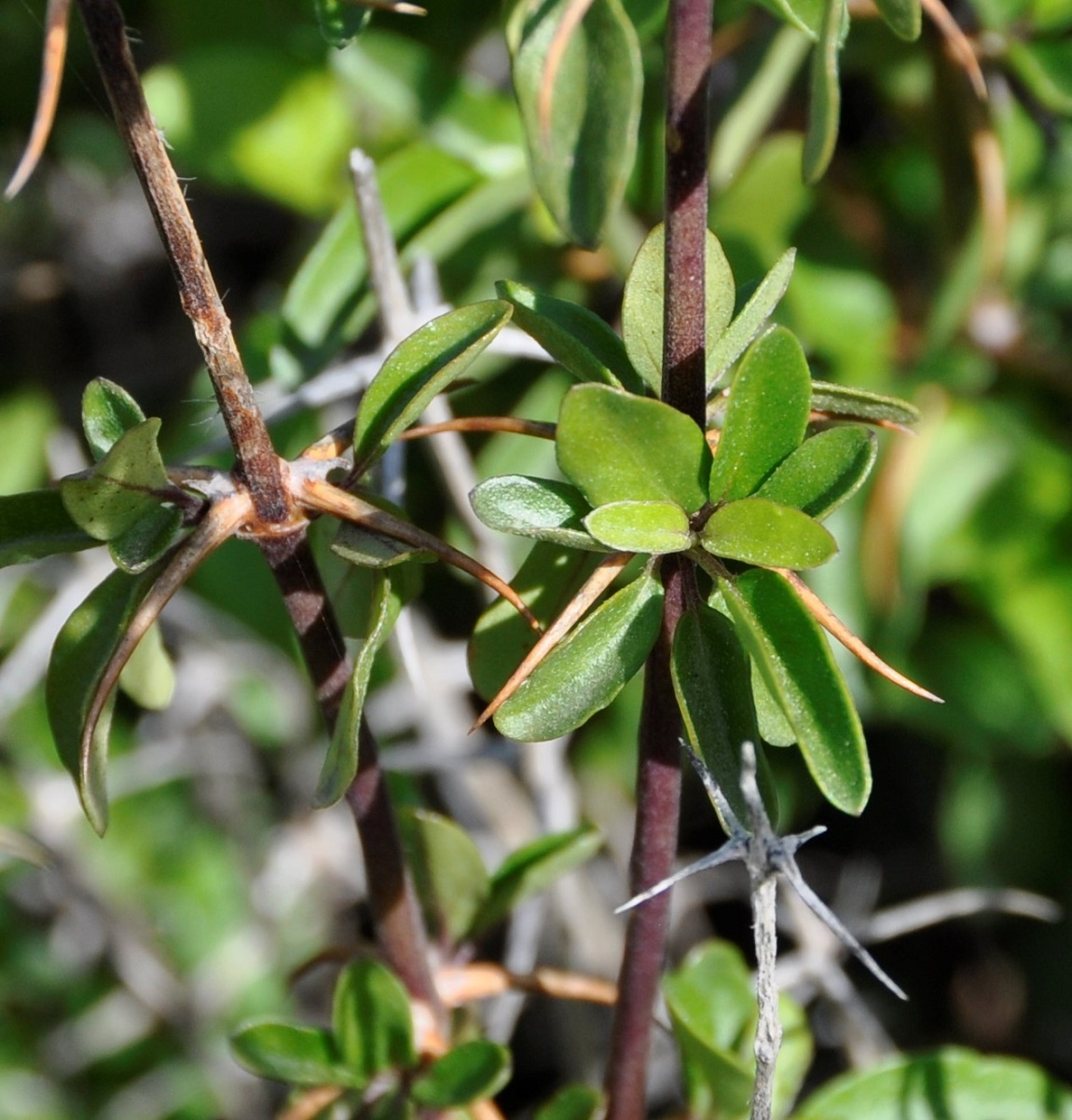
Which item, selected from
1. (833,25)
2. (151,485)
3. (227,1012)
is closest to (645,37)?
(833,25)

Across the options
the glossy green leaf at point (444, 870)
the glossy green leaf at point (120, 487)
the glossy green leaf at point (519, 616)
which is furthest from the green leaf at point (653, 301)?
the glossy green leaf at point (444, 870)

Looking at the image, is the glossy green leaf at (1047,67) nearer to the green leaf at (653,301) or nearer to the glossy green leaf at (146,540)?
the green leaf at (653,301)

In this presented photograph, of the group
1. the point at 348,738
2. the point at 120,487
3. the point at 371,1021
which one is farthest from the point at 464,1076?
the point at 120,487

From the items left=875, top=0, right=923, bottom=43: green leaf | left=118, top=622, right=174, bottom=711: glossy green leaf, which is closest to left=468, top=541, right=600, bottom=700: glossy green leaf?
left=118, top=622, right=174, bottom=711: glossy green leaf

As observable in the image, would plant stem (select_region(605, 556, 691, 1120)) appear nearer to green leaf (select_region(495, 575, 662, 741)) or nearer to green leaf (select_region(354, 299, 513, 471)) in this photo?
green leaf (select_region(495, 575, 662, 741))

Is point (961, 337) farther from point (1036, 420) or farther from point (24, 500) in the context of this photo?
point (24, 500)

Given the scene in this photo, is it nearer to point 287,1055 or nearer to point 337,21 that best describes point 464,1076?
point 287,1055
